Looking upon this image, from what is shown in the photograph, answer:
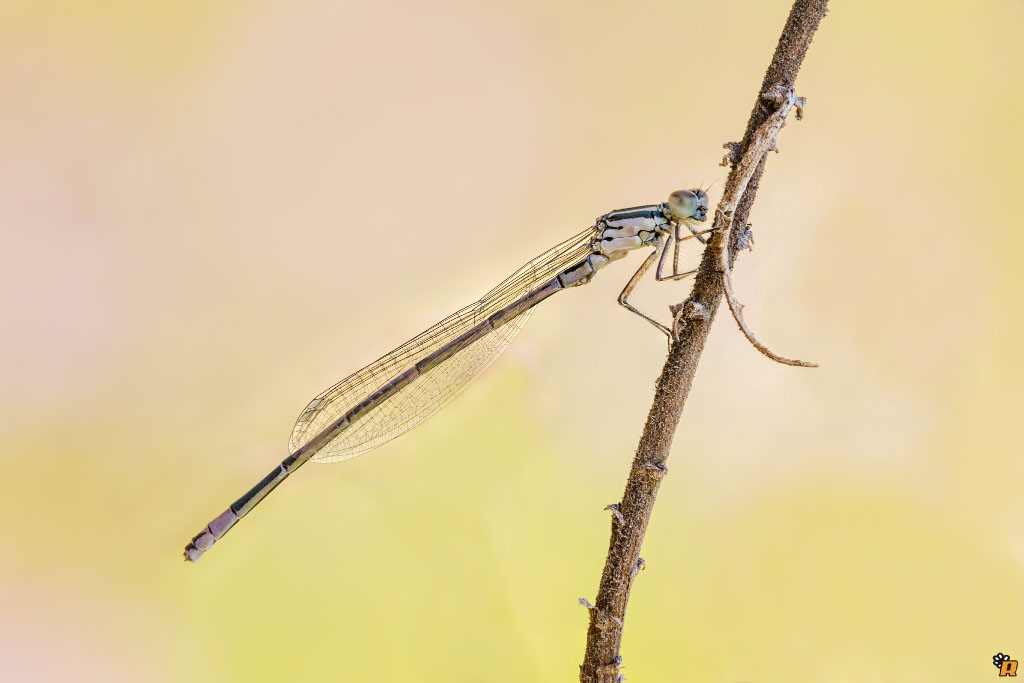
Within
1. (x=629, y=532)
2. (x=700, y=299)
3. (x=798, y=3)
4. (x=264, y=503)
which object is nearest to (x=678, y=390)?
(x=700, y=299)

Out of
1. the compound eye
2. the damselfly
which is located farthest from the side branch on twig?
the damselfly

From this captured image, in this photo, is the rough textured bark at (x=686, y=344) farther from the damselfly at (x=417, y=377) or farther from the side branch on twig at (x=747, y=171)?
the damselfly at (x=417, y=377)

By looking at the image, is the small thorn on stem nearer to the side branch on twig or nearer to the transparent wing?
the side branch on twig

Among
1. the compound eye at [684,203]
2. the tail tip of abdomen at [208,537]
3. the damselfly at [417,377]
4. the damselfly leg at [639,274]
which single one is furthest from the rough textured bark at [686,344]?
the tail tip of abdomen at [208,537]

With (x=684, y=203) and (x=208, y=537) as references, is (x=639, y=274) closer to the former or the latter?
(x=684, y=203)

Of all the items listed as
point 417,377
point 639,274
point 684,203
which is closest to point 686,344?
point 684,203

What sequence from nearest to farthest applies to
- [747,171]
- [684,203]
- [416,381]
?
[747,171]
[684,203]
[416,381]
